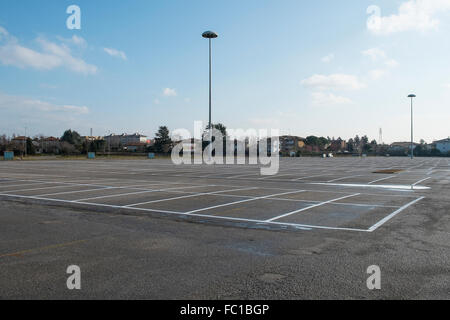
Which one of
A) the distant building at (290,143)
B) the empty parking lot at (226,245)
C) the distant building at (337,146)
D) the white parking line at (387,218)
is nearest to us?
the empty parking lot at (226,245)

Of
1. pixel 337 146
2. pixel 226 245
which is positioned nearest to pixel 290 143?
pixel 337 146

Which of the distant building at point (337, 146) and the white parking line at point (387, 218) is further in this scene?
the distant building at point (337, 146)

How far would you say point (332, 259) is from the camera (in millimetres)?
5473

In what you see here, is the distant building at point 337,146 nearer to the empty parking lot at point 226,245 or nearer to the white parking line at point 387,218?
the white parking line at point 387,218

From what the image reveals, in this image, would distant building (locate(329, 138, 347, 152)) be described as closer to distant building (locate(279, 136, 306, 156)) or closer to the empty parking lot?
distant building (locate(279, 136, 306, 156))

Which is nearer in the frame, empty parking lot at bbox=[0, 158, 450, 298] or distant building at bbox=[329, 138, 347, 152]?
empty parking lot at bbox=[0, 158, 450, 298]

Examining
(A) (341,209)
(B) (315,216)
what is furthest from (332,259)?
(A) (341,209)

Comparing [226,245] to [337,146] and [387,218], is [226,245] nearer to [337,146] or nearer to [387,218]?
[387,218]

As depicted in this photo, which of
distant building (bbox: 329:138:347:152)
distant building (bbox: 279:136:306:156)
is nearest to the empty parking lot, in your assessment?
distant building (bbox: 279:136:306:156)

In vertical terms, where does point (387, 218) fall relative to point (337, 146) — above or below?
below

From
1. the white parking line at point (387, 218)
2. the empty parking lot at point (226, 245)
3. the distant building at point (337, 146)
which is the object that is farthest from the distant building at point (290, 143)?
the empty parking lot at point (226, 245)

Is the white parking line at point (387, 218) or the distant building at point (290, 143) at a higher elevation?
the distant building at point (290, 143)
